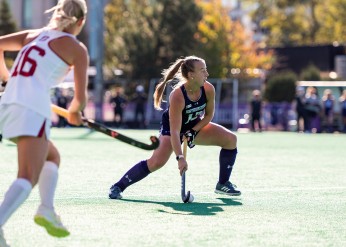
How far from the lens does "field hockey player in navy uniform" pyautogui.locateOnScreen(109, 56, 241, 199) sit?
9844mm

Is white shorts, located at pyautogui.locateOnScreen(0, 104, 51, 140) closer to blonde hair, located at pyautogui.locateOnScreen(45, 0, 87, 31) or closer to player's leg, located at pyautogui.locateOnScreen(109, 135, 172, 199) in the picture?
blonde hair, located at pyautogui.locateOnScreen(45, 0, 87, 31)

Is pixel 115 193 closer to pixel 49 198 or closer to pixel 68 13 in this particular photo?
pixel 49 198

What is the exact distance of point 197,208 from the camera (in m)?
9.21

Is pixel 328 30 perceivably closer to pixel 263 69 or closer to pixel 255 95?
pixel 263 69

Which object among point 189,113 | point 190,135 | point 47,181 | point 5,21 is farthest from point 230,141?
point 5,21

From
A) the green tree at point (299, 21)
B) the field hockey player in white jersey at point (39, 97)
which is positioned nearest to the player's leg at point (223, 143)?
the field hockey player in white jersey at point (39, 97)

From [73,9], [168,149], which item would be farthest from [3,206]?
[168,149]

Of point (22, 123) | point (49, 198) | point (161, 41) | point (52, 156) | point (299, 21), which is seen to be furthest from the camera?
point (299, 21)

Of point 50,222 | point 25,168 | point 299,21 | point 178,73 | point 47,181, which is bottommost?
point 50,222

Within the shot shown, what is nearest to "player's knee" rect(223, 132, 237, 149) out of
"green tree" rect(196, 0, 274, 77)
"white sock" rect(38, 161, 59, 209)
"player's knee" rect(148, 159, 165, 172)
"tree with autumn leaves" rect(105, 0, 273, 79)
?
"player's knee" rect(148, 159, 165, 172)

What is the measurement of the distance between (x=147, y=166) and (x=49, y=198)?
343 cm

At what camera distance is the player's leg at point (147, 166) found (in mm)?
10008

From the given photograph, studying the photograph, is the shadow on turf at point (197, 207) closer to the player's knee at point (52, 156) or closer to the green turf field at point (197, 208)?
the green turf field at point (197, 208)

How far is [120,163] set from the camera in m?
15.7
